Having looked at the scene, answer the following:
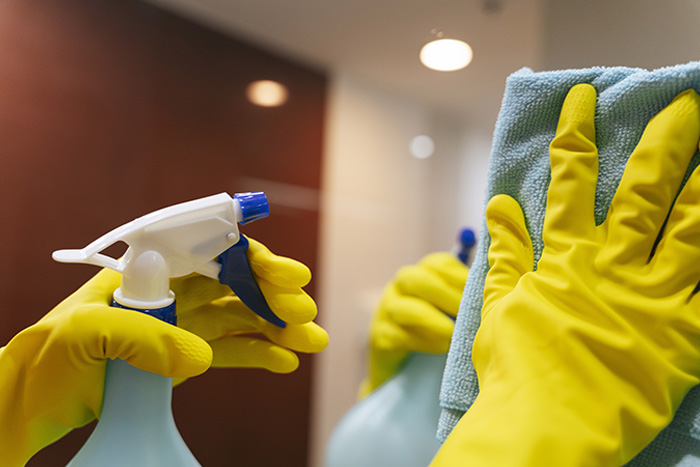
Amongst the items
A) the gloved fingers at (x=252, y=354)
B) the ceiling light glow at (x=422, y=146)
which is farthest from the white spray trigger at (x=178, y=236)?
the ceiling light glow at (x=422, y=146)

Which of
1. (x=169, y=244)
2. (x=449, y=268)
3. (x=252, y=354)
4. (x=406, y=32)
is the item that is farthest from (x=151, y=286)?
(x=406, y=32)

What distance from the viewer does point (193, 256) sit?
438mm

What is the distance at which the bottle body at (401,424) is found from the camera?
0.62 m

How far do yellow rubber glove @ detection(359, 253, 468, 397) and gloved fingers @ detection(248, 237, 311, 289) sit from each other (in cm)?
23

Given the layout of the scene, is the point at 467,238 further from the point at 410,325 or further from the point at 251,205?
the point at 251,205

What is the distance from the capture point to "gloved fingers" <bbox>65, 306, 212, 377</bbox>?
39 cm

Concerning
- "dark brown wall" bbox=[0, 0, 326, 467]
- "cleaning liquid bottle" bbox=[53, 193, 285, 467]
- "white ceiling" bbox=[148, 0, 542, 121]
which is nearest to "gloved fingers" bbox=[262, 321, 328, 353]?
"cleaning liquid bottle" bbox=[53, 193, 285, 467]

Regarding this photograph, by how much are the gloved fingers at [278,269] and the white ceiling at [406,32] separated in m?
0.36

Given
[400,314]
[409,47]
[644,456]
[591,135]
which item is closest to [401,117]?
[409,47]

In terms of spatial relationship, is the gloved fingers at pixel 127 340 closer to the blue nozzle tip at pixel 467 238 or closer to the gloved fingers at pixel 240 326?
the gloved fingers at pixel 240 326

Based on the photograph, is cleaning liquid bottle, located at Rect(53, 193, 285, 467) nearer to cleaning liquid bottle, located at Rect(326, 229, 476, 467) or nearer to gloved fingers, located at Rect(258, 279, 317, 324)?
gloved fingers, located at Rect(258, 279, 317, 324)

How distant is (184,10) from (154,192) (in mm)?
237

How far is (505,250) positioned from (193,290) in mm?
277

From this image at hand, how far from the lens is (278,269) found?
17.9 inches
